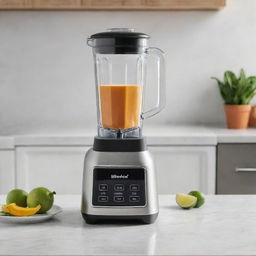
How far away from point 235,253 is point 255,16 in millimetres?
2652

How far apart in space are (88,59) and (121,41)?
85.3 inches

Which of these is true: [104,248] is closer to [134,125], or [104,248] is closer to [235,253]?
[235,253]

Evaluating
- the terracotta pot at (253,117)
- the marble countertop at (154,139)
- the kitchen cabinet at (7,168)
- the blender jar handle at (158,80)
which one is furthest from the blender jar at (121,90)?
the terracotta pot at (253,117)

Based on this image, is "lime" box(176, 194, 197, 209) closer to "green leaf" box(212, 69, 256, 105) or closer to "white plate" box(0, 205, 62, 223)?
"white plate" box(0, 205, 62, 223)

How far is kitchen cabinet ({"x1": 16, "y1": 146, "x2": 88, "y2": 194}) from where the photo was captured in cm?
326

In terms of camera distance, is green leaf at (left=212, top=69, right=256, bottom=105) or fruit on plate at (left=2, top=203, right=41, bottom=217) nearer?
fruit on plate at (left=2, top=203, right=41, bottom=217)

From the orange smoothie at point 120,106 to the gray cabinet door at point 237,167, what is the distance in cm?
151

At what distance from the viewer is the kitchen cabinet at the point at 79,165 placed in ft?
10.7

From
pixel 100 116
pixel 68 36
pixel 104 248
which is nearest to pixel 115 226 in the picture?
pixel 104 248

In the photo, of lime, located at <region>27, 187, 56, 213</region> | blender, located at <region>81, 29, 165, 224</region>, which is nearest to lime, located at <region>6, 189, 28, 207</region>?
lime, located at <region>27, 187, 56, 213</region>

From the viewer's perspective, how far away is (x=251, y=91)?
3582 mm

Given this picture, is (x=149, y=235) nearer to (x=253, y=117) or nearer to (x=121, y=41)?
(x=121, y=41)

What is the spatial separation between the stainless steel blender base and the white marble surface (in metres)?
0.03

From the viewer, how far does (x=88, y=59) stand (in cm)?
388
